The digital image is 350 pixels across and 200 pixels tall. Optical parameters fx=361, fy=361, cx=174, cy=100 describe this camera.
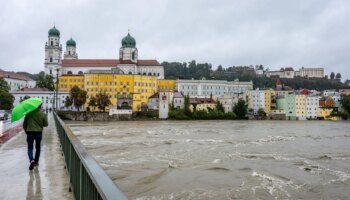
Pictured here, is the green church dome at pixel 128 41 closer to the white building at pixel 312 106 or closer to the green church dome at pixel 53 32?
the green church dome at pixel 53 32

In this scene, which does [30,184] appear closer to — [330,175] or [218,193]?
[218,193]

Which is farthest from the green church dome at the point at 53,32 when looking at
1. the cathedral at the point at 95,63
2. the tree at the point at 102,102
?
the tree at the point at 102,102

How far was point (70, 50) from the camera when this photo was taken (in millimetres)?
110562

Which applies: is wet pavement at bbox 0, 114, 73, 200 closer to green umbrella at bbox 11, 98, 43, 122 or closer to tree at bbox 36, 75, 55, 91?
green umbrella at bbox 11, 98, 43, 122

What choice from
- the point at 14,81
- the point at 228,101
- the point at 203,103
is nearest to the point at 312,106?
the point at 228,101

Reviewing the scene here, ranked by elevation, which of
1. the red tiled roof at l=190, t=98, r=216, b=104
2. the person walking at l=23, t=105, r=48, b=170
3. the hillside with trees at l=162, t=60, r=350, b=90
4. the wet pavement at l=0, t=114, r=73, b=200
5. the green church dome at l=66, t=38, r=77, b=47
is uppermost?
the green church dome at l=66, t=38, r=77, b=47

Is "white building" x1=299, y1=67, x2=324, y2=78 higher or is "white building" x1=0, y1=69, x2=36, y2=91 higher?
"white building" x1=299, y1=67, x2=324, y2=78

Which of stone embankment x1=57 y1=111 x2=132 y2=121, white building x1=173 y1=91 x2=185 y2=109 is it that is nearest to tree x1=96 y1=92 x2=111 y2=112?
stone embankment x1=57 y1=111 x2=132 y2=121

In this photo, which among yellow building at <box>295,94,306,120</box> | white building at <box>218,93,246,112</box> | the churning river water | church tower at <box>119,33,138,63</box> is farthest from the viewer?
church tower at <box>119,33,138,63</box>

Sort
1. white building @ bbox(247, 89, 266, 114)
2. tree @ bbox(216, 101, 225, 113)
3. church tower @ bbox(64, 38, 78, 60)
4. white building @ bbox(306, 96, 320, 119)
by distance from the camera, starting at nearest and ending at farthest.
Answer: tree @ bbox(216, 101, 225, 113)
white building @ bbox(306, 96, 320, 119)
white building @ bbox(247, 89, 266, 114)
church tower @ bbox(64, 38, 78, 60)

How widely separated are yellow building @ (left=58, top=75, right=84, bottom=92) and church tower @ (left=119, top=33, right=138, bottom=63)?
51.7 ft

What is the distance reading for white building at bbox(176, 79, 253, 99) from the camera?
338 feet

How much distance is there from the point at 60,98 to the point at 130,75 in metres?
17.9

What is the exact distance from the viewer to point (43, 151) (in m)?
10.3
